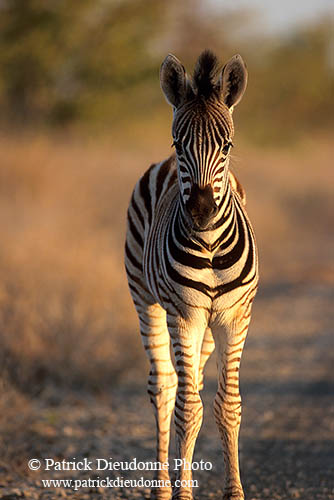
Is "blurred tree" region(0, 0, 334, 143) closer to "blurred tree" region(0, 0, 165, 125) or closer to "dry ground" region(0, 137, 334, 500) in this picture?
"blurred tree" region(0, 0, 165, 125)

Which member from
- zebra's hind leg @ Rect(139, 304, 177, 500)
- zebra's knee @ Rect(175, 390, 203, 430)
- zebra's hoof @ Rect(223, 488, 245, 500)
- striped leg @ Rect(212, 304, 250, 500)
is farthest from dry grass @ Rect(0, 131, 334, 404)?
zebra's hoof @ Rect(223, 488, 245, 500)

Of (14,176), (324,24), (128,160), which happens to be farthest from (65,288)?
(324,24)

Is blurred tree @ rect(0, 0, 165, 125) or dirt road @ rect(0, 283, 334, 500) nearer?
dirt road @ rect(0, 283, 334, 500)

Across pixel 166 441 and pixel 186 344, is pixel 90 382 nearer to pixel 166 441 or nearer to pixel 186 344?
pixel 166 441

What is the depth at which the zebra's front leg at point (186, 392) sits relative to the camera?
3.87m

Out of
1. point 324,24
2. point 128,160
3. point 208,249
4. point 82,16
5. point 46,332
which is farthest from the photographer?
point 324,24

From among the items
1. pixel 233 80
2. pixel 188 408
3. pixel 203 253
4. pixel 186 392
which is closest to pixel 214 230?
pixel 203 253

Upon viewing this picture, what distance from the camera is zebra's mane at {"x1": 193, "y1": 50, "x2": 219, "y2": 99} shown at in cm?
376

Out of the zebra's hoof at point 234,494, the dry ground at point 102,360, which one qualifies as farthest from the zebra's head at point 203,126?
the zebra's hoof at point 234,494

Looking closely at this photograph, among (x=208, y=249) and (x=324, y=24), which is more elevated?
(x=324, y=24)

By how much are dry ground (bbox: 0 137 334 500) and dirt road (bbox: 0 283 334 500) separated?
0.01 metres

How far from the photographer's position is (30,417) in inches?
247

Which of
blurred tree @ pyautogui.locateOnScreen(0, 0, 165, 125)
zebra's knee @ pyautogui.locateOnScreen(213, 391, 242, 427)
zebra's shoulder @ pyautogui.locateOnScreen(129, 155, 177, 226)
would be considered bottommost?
zebra's knee @ pyautogui.locateOnScreen(213, 391, 242, 427)

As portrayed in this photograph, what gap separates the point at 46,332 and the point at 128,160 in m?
10.7
